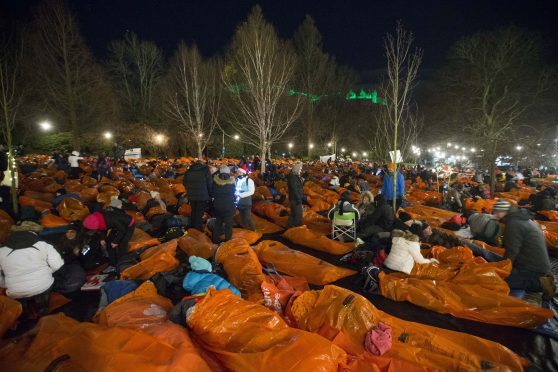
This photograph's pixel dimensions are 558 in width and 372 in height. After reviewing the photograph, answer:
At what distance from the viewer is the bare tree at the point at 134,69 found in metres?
29.4

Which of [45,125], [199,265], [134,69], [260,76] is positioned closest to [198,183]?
[199,265]

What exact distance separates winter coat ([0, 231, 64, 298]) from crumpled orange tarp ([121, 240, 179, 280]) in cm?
93

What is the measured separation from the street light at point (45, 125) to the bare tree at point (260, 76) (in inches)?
440

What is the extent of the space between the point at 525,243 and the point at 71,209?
7.71 meters

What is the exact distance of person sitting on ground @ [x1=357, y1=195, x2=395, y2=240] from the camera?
225 inches

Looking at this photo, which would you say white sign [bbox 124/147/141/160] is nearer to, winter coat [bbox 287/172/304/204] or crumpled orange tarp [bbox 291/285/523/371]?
winter coat [bbox 287/172/304/204]

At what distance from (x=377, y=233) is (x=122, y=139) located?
23.5m

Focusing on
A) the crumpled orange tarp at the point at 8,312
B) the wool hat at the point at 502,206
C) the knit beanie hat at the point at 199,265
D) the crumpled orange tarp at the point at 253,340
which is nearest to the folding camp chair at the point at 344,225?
the wool hat at the point at 502,206

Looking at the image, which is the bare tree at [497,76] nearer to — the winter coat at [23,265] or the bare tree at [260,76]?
the bare tree at [260,76]

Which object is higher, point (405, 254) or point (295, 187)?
point (295, 187)

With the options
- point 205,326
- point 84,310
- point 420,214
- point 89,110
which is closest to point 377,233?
point 420,214

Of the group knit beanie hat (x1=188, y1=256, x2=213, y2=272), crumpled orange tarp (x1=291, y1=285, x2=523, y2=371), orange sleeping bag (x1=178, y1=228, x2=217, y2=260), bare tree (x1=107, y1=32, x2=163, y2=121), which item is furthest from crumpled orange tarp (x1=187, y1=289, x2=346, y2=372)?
bare tree (x1=107, y1=32, x2=163, y2=121)

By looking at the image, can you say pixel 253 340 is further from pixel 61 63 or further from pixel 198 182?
pixel 61 63

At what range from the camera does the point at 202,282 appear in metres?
3.53
